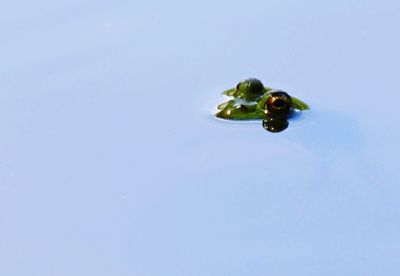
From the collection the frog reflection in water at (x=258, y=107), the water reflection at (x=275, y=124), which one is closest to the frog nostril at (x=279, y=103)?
the frog reflection in water at (x=258, y=107)

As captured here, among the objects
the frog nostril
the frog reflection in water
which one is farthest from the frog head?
the frog nostril

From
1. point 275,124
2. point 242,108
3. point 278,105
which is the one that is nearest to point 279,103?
point 278,105

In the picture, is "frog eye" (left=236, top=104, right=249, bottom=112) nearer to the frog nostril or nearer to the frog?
the frog

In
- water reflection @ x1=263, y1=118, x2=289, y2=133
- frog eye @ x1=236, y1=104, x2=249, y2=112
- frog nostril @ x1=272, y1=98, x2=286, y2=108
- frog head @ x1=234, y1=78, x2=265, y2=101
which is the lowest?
water reflection @ x1=263, y1=118, x2=289, y2=133

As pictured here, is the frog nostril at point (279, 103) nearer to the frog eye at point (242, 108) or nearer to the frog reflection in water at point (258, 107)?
the frog reflection in water at point (258, 107)

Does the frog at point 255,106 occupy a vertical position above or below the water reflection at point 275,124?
above

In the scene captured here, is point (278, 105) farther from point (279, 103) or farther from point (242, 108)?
point (242, 108)

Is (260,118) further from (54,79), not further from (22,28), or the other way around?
(22,28)

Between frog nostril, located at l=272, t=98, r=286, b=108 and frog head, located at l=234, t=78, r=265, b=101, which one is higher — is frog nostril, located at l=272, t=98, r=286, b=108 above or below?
below

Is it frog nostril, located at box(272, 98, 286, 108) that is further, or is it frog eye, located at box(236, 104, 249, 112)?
frog eye, located at box(236, 104, 249, 112)
